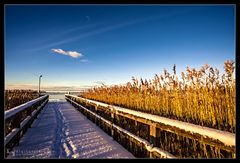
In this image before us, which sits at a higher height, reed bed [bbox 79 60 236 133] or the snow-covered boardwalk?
reed bed [bbox 79 60 236 133]

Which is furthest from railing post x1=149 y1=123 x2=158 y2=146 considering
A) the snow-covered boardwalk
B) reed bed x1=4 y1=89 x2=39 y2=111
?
reed bed x1=4 y1=89 x2=39 y2=111

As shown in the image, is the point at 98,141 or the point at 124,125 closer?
the point at 98,141

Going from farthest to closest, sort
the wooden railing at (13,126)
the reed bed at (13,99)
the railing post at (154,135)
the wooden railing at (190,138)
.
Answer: the reed bed at (13,99) → the wooden railing at (13,126) → the railing post at (154,135) → the wooden railing at (190,138)

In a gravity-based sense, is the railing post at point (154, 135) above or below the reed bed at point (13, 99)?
below

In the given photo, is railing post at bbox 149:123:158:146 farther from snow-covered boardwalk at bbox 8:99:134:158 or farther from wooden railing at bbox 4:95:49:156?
wooden railing at bbox 4:95:49:156

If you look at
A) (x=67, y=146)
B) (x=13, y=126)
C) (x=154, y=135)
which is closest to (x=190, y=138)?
(x=154, y=135)

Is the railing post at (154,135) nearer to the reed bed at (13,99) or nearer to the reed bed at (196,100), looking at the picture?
the reed bed at (196,100)

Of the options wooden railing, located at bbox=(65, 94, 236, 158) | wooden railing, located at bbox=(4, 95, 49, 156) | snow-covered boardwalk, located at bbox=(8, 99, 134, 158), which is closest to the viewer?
wooden railing, located at bbox=(65, 94, 236, 158)

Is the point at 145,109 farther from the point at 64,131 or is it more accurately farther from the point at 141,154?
the point at 64,131

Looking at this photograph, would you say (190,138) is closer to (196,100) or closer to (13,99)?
(196,100)

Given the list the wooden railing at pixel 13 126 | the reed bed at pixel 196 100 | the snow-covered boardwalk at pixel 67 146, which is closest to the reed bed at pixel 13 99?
the wooden railing at pixel 13 126

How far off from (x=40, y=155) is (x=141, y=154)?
1.79m

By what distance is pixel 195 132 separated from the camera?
2234 millimetres
